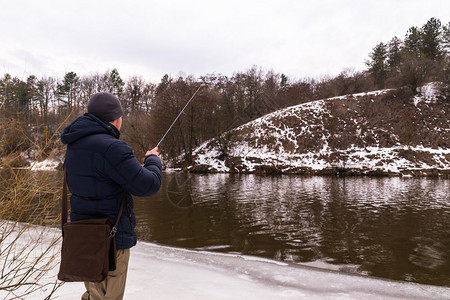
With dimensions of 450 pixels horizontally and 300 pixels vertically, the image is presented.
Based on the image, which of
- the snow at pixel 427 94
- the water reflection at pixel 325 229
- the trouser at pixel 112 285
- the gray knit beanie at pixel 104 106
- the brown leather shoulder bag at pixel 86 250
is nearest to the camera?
the brown leather shoulder bag at pixel 86 250

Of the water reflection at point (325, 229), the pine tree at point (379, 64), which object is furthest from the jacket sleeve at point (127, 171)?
the pine tree at point (379, 64)

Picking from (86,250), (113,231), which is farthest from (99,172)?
(86,250)

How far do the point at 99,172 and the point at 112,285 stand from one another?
0.91 metres

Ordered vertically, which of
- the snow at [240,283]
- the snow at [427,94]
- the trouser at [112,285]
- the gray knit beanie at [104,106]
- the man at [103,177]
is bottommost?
the snow at [240,283]

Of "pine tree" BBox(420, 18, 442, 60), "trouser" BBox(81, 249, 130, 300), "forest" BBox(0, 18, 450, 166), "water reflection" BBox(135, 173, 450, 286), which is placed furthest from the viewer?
"pine tree" BBox(420, 18, 442, 60)

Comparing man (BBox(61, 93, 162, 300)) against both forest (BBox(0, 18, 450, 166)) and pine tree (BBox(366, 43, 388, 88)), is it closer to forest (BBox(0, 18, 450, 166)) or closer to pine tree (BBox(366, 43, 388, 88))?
forest (BBox(0, 18, 450, 166))

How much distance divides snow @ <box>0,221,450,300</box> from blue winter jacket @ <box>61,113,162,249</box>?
2.01 meters

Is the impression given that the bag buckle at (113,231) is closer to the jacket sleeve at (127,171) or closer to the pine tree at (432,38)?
the jacket sleeve at (127,171)

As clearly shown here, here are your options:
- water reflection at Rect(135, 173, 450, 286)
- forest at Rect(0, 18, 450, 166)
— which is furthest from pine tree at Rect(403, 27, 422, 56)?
water reflection at Rect(135, 173, 450, 286)

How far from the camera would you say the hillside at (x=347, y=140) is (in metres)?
29.5

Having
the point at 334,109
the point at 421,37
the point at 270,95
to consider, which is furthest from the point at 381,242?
the point at 421,37

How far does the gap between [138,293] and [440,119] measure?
44.0 m

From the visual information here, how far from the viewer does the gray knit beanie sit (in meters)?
2.18

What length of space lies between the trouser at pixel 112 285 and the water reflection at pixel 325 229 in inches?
203
